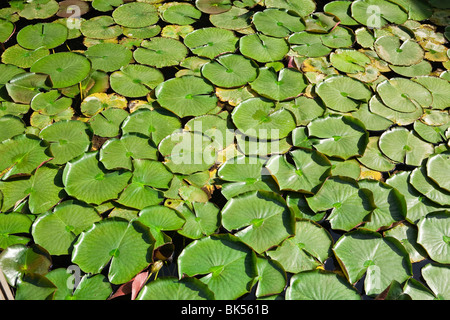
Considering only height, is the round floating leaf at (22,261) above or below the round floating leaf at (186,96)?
below

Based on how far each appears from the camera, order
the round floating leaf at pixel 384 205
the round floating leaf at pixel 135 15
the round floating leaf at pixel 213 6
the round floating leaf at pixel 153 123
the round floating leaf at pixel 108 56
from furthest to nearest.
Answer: the round floating leaf at pixel 213 6, the round floating leaf at pixel 135 15, the round floating leaf at pixel 108 56, the round floating leaf at pixel 153 123, the round floating leaf at pixel 384 205

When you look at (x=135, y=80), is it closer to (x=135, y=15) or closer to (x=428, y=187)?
(x=135, y=15)

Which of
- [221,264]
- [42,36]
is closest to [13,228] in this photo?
[221,264]

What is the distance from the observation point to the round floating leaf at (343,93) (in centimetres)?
208

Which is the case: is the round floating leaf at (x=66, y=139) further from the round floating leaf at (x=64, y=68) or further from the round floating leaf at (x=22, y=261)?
the round floating leaf at (x=22, y=261)

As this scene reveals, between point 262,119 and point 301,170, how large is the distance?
1.26ft

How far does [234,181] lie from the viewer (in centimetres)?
172

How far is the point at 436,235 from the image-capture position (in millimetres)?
1536

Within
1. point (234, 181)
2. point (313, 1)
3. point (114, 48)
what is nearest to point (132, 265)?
point (234, 181)

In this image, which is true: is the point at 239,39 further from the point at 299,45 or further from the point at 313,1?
the point at 313,1

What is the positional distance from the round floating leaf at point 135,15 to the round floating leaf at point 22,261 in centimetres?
173

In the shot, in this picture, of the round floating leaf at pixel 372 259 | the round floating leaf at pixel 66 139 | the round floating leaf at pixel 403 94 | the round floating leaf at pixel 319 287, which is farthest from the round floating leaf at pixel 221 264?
the round floating leaf at pixel 403 94

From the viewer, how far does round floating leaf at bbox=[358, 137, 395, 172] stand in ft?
5.93
